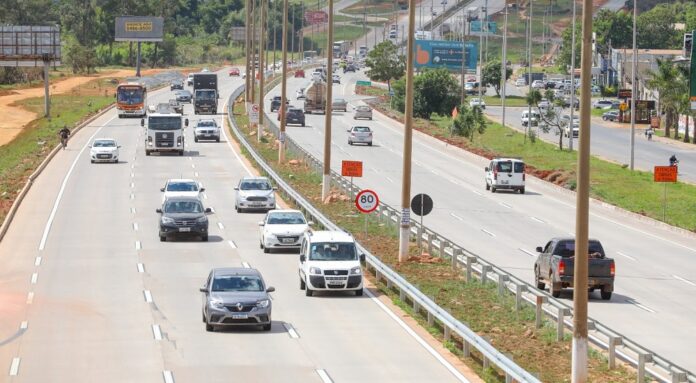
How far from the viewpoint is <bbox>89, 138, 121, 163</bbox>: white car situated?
259 ft

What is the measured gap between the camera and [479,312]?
3278 cm

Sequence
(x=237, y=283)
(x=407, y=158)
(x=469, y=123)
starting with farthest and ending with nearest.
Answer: (x=469, y=123) < (x=407, y=158) < (x=237, y=283)

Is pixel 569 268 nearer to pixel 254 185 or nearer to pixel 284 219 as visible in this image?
pixel 284 219

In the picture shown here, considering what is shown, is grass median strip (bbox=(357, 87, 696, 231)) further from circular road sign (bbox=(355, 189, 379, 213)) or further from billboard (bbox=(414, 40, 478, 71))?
billboard (bbox=(414, 40, 478, 71))

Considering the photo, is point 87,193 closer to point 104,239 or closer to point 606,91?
point 104,239

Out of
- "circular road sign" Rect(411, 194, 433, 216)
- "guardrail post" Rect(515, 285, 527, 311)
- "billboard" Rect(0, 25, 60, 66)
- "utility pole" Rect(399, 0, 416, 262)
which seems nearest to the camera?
"guardrail post" Rect(515, 285, 527, 311)

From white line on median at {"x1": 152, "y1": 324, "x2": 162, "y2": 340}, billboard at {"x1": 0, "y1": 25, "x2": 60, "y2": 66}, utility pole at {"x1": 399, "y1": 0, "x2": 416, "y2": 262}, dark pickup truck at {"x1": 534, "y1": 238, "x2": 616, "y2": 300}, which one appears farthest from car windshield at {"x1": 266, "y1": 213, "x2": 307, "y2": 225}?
billboard at {"x1": 0, "y1": 25, "x2": 60, "y2": 66}

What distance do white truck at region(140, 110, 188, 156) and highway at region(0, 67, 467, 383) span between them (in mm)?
20631

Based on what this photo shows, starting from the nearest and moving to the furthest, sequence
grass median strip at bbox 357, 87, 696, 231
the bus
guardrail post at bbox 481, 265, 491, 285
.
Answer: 1. guardrail post at bbox 481, 265, 491, 285
2. grass median strip at bbox 357, 87, 696, 231
3. the bus

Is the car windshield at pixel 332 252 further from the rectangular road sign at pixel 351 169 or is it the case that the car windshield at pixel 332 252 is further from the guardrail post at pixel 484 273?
the rectangular road sign at pixel 351 169

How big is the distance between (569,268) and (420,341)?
8373 mm

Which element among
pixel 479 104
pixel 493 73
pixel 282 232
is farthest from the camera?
pixel 493 73

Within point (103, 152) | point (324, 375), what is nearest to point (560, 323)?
point (324, 375)

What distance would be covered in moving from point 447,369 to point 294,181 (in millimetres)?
43237
